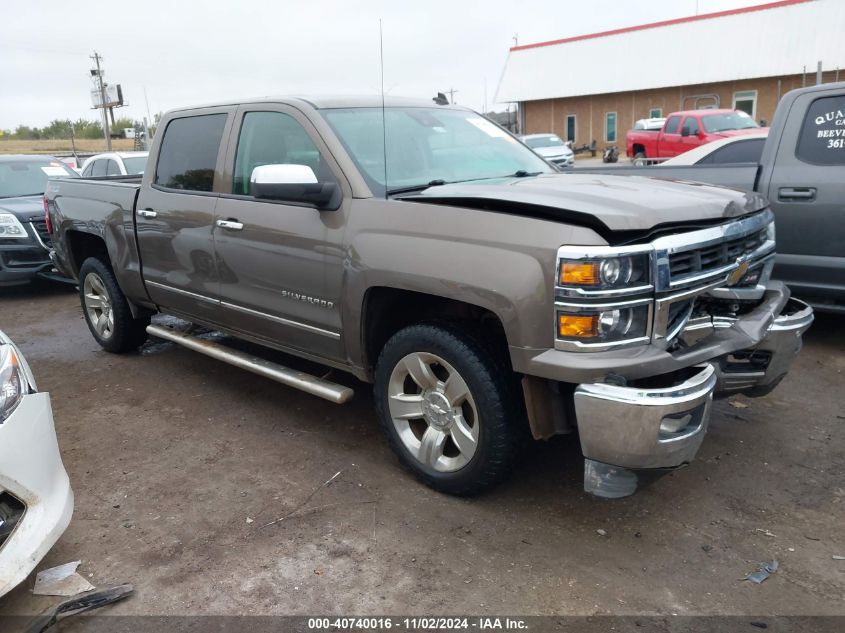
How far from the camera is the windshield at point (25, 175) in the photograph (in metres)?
9.66

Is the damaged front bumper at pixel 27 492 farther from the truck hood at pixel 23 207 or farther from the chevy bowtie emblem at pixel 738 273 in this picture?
the truck hood at pixel 23 207

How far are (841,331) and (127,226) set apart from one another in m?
5.69

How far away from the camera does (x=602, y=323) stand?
2688mm

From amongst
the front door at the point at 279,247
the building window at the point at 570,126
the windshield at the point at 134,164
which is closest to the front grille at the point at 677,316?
the front door at the point at 279,247

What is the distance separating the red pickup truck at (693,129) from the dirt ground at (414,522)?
45.3 feet

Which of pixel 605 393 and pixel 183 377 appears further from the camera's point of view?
pixel 183 377

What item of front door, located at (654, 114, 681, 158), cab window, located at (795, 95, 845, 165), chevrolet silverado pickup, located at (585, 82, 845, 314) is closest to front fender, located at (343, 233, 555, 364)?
chevrolet silverado pickup, located at (585, 82, 845, 314)

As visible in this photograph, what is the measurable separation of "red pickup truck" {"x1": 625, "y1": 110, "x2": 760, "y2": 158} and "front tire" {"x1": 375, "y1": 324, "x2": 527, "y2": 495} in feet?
47.6

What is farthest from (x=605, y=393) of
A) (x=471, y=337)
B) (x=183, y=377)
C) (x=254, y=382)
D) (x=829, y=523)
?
(x=183, y=377)

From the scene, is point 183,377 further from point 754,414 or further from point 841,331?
point 841,331

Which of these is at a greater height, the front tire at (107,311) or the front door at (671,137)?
the front door at (671,137)

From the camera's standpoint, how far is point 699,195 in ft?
10.5

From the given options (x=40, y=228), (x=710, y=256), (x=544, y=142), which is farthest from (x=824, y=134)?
(x=544, y=142)

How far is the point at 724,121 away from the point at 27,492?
18.0 m
